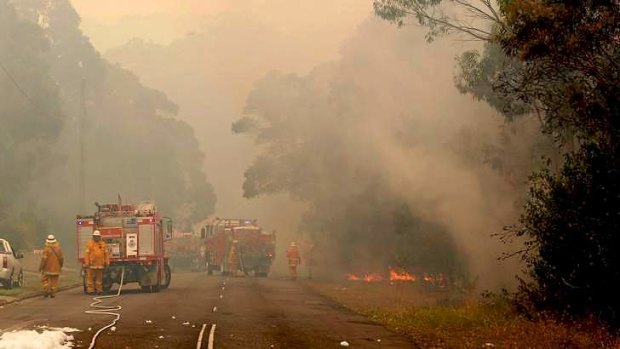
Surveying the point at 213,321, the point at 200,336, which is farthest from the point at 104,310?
the point at 200,336

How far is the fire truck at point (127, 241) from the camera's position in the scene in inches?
1163

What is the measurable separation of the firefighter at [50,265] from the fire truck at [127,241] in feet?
4.06

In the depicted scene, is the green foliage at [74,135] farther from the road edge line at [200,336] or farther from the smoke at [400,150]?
the road edge line at [200,336]

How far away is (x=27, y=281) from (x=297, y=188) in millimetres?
21395

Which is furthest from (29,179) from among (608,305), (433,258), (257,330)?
(608,305)

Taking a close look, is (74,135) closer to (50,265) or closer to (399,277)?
(399,277)

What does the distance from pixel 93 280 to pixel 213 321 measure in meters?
10.7

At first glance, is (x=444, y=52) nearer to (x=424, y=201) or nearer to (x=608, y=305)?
(x=424, y=201)

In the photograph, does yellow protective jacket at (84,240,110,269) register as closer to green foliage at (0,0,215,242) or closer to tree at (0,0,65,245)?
green foliage at (0,0,215,242)

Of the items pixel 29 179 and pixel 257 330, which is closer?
pixel 257 330

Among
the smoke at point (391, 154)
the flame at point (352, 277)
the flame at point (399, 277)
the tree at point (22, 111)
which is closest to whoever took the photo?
the smoke at point (391, 154)

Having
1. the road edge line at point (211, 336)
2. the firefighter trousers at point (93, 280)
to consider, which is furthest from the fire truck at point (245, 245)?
the road edge line at point (211, 336)

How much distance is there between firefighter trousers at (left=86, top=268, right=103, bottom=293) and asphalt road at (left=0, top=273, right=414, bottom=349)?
1.91 ft

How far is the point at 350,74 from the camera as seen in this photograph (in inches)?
1738
